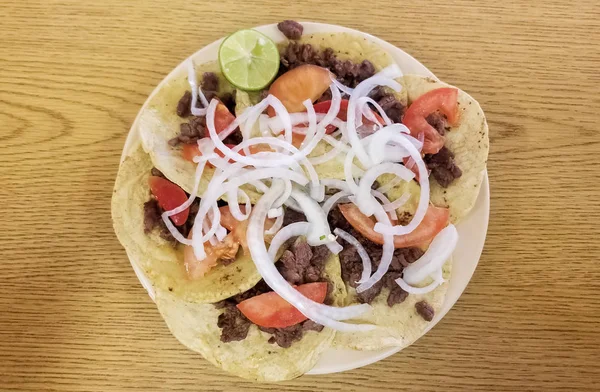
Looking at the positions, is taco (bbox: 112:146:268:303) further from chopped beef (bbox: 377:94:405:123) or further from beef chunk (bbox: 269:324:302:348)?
chopped beef (bbox: 377:94:405:123)

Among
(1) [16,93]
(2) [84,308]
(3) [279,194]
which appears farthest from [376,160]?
(1) [16,93]

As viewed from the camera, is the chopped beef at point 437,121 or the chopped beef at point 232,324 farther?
the chopped beef at point 437,121

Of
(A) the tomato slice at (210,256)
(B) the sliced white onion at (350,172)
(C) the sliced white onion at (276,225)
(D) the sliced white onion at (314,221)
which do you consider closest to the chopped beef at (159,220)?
(A) the tomato slice at (210,256)

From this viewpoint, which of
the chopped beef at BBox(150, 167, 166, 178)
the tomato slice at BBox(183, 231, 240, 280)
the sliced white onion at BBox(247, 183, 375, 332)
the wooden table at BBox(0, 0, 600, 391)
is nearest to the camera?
the sliced white onion at BBox(247, 183, 375, 332)

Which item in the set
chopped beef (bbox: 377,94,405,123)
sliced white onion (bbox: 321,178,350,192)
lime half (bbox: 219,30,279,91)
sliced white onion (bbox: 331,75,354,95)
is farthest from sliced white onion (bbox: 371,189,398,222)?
lime half (bbox: 219,30,279,91)

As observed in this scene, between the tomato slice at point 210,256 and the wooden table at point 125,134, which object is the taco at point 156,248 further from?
the wooden table at point 125,134

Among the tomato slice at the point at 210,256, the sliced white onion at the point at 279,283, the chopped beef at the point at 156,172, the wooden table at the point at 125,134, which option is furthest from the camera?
the wooden table at the point at 125,134

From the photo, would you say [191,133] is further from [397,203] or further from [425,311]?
[425,311]
